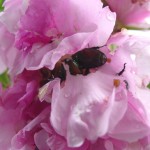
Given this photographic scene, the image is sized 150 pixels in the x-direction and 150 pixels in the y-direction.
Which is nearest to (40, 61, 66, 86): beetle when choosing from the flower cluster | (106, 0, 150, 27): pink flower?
the flower cluster

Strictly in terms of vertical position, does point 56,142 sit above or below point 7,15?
below

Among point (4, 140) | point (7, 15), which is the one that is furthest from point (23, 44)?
point (4, 140)

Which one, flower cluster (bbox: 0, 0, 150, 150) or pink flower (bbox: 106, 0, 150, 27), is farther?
pink flower (bbox: 106, 0, 150, 27)

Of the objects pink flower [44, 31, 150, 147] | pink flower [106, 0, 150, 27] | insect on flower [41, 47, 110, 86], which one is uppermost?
pink flower [106, 0, 150, 27]

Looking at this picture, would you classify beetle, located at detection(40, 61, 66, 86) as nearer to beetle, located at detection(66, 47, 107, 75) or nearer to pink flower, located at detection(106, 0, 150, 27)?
beetle, located at detection(66, 47, 107, 75)

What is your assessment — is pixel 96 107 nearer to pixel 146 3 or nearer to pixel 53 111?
pixel 53 111
